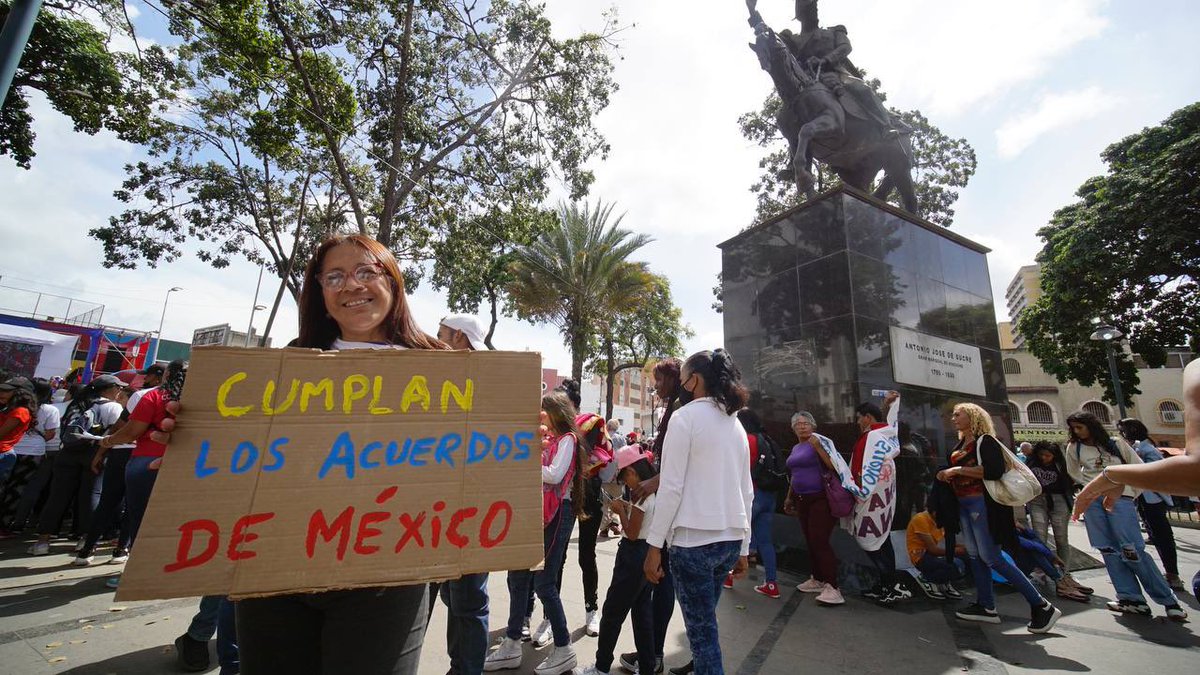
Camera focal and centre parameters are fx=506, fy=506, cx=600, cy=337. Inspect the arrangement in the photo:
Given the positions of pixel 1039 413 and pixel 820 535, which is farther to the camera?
pixel 1039 413

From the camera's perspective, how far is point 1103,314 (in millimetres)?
19172

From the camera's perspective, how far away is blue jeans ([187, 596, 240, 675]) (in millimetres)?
2797

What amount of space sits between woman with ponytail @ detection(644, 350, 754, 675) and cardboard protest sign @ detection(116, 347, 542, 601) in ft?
4.18

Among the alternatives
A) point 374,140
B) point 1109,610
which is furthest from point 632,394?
point 1109,610

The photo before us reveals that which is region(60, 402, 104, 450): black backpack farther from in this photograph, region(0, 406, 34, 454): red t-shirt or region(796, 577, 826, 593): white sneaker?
region(796, 577, 826, 593): white sneaker

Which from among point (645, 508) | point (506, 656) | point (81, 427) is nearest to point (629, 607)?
point (645, 508)

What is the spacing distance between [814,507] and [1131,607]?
2863 millimetres

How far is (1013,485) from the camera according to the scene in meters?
4.32

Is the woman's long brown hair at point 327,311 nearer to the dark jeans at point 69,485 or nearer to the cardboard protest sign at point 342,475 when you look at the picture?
the cardboard protest sign at point 342,475

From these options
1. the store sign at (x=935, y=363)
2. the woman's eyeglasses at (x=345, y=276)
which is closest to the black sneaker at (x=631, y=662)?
the woman's eyeglasses at (x=345, y=276)

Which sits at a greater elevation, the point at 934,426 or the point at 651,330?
the point at 651,330

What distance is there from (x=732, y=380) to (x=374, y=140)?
11143 mm

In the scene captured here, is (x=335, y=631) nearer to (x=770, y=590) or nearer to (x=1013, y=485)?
(x=770, y=590)

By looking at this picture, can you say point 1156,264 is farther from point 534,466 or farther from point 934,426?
point 534,466
